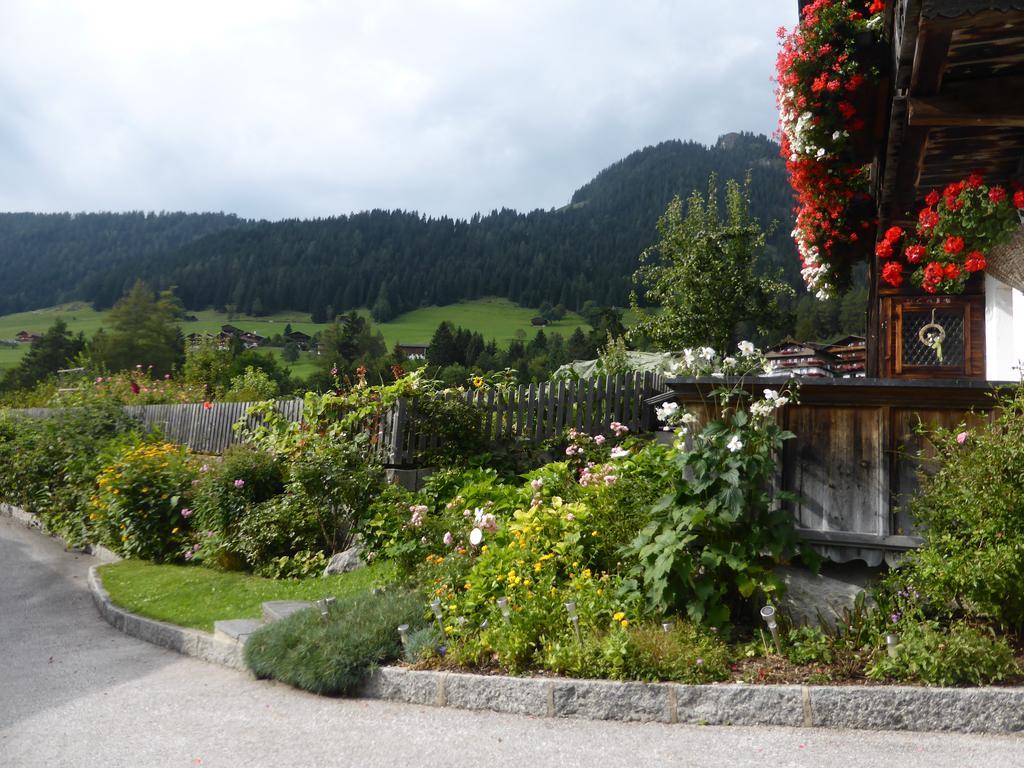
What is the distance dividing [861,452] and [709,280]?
22.8m

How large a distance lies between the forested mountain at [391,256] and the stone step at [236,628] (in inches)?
3366

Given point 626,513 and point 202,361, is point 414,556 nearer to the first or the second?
point 626,513

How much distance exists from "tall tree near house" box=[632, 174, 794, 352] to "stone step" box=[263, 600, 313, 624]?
22.0 metres

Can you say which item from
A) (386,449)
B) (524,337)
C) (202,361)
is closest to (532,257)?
(524,337)

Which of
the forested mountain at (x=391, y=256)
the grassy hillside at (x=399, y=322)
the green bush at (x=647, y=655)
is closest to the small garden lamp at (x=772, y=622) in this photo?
the green bush at (x=647, y=655)

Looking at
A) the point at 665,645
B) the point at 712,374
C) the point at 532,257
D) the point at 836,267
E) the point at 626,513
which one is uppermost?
the point at 532,257

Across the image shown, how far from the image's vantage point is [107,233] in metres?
Answer: 168

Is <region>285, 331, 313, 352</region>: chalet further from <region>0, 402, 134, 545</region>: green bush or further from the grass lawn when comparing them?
the grass lawn

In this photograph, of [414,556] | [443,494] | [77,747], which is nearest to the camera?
[77,747]

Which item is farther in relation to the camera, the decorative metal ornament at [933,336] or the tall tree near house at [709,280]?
the tall tree near house at [709,280]

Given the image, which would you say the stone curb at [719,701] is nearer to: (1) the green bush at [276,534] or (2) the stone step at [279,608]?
(2) the stone step at [279,608]

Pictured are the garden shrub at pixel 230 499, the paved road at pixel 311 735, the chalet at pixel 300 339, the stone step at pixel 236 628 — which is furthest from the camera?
the chalet at pixel 300 339

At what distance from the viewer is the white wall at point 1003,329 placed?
7.52m

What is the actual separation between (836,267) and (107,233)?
185 m
